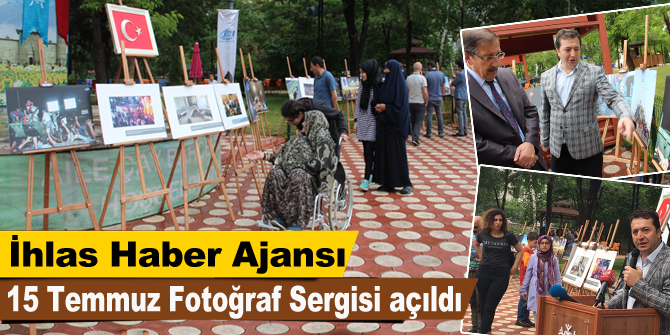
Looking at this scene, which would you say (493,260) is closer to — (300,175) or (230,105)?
(300,175)

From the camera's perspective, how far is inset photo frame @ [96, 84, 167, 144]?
144 inches

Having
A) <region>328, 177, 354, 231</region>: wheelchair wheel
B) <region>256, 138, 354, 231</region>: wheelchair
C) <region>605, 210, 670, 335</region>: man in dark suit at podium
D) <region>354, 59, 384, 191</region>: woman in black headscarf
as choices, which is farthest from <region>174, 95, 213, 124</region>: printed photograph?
<region>605, 210, 670, 335</region>: man in dark suit at podium

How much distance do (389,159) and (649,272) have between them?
421cm

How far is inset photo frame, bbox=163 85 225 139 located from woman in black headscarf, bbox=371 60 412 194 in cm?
166

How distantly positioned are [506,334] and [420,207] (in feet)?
12.1

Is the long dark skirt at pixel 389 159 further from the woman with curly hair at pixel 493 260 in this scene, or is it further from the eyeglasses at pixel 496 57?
the woman with curly hair at pixel 493 260

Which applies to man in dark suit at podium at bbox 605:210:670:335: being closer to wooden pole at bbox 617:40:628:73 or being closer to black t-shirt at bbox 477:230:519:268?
black t-shirt at bbox 477:230:519:268

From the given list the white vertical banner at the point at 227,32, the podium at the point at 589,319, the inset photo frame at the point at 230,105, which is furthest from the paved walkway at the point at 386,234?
the white vertical banner at the point at 227,32

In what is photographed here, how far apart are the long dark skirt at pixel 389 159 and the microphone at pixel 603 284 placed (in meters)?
4.06

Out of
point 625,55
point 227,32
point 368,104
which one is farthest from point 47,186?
point 227,32

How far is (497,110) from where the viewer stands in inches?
61.9

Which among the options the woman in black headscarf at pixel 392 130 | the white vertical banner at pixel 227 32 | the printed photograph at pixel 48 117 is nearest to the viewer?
the printed photograph at pixel 48 117

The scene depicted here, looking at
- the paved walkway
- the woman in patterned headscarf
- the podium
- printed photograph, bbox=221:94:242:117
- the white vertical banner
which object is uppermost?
the white vertical banner

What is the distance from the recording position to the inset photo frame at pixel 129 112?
3.65 m
